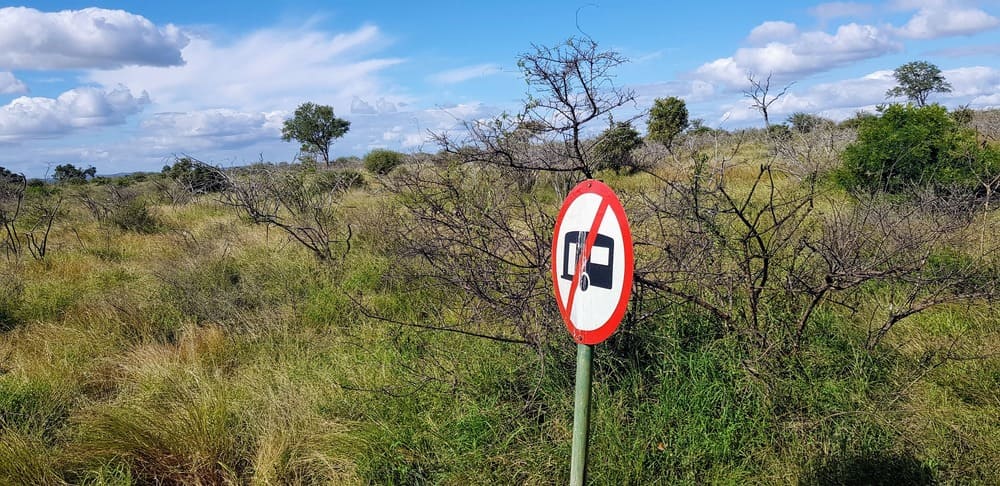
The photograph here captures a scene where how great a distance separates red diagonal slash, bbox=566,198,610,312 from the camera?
2.05 metres

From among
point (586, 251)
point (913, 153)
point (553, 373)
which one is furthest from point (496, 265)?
point (913, 153)

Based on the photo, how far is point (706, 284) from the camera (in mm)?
3955

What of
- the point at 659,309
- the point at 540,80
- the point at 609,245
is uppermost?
the point at 540,80

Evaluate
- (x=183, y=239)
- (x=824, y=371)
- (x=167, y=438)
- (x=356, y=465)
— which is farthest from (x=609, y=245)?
(x=183, y=239)

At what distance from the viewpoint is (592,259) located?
6.84 feet

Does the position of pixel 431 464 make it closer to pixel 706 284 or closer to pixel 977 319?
pixel 706 284

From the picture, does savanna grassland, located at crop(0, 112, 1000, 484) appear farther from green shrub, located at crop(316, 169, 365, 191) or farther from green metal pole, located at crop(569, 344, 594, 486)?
green shrub, located at crop(316, 169, 365, 191)

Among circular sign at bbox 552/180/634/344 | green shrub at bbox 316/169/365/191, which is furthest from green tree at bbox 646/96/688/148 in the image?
circular sign at bbox 552/180/634/344

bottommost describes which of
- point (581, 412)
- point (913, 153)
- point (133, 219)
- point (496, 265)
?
point (581, 412)

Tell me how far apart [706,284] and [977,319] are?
2.12 m

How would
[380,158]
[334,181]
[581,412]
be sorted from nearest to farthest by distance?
1. [581,412]
2. [334,181]
3. [380,158]

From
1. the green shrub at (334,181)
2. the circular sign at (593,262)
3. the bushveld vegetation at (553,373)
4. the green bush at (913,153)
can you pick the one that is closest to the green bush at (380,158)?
the green shrub at (334,181)

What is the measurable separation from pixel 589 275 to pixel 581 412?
0.45 metres

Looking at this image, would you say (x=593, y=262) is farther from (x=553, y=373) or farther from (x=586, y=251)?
(x=553, y=373)
